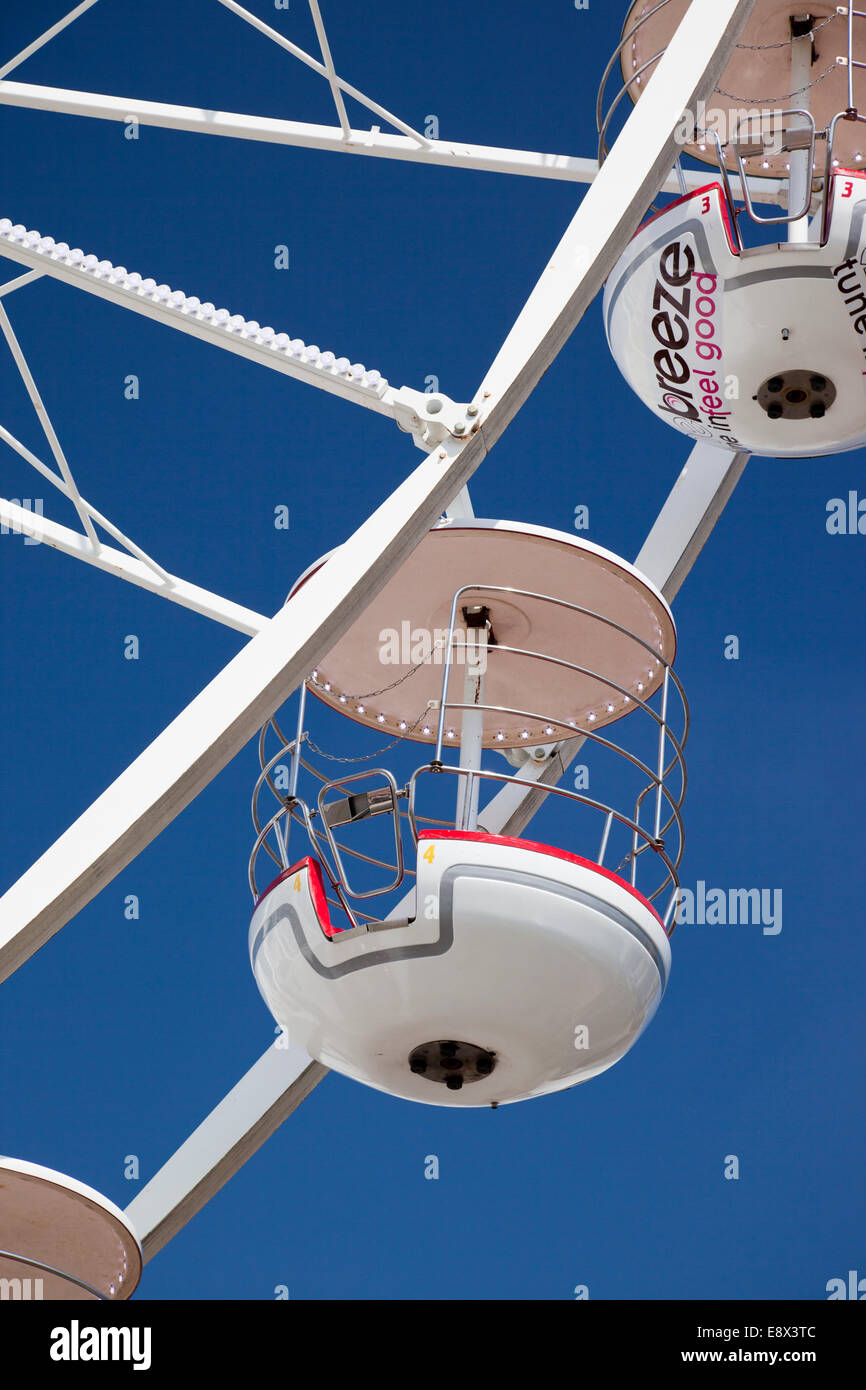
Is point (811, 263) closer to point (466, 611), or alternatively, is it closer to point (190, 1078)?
point (466, 611)

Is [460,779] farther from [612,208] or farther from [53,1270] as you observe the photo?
[53,1270]

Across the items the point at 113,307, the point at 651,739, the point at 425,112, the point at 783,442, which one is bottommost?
the point at 783,442

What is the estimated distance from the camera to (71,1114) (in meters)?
17.3

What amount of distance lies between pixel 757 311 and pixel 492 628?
1.86m

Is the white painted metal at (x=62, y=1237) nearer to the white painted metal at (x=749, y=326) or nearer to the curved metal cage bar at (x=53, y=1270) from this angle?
the curved metal cage bar at (x=53, y=1270)

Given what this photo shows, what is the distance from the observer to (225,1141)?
1319 cm

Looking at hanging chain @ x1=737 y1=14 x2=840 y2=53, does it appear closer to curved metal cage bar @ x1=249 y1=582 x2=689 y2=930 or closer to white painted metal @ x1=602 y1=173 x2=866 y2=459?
white painted metal @ x1=602 y1=173 x2=866 y2=459

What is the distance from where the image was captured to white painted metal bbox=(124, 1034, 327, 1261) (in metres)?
13.1

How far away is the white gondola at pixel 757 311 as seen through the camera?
31.7 ft

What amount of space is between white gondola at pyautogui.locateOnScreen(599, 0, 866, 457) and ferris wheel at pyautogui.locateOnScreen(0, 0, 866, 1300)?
1cm

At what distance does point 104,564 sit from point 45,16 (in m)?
8.27

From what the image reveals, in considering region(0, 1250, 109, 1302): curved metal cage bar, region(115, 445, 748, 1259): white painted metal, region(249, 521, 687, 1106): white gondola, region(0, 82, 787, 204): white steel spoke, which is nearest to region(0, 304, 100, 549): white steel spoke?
region(249, 521, 687, 1106): white gondola

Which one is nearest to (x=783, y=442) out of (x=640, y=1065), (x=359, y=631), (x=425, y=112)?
(x=359, y=631)

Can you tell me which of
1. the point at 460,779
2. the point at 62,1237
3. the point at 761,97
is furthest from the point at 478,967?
the point at 761,97
